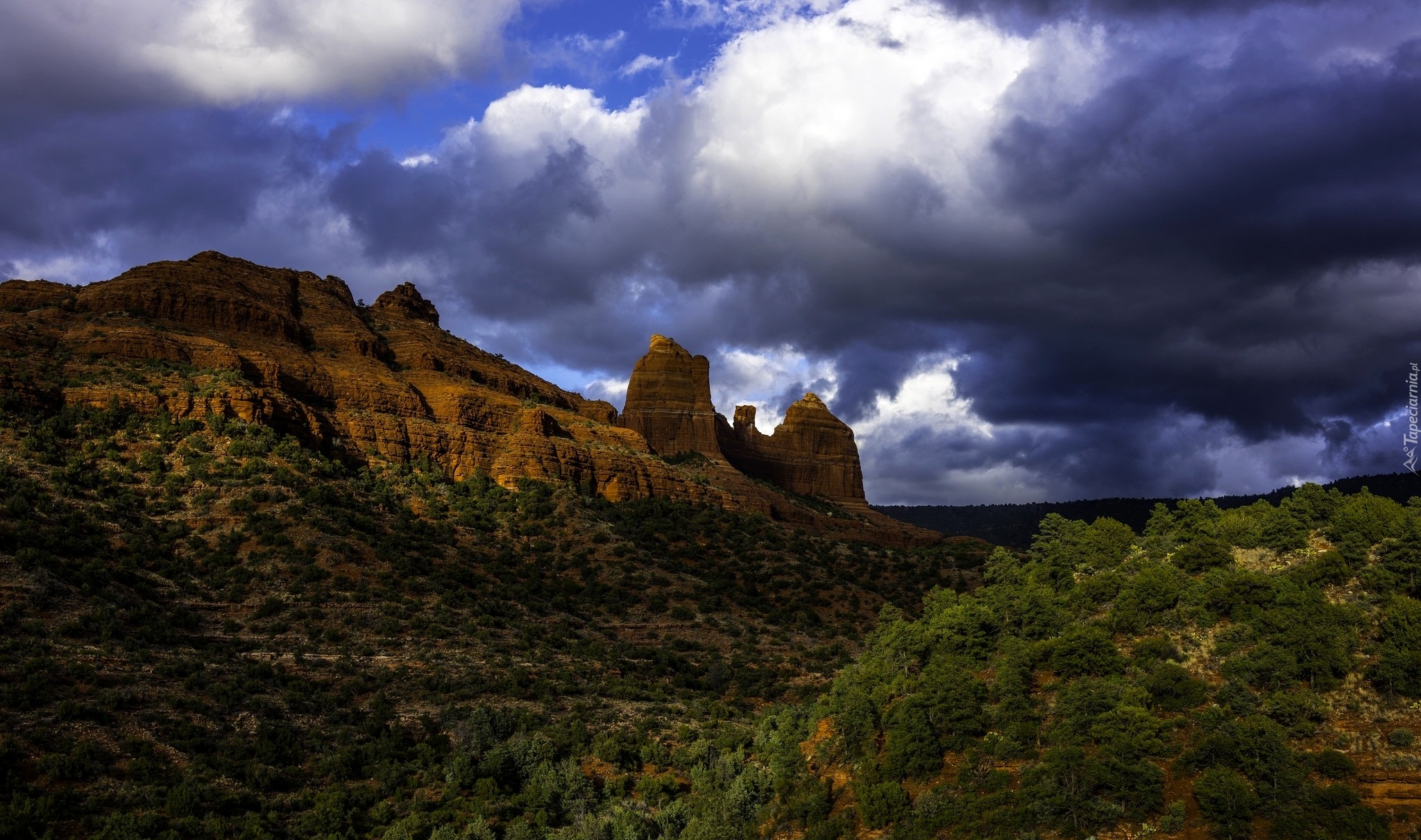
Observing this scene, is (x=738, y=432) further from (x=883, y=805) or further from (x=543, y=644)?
(x=883, y=805)

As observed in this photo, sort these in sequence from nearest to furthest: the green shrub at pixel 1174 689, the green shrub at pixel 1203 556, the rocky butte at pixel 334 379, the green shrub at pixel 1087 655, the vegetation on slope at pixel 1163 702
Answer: the vegetation on slope at pixel 1163 702
the green shrub at pixel 1174 689
the green shrub at pixel 1087 655
the green shrub at pixel 1203 556
the rocky butte at pixel 334 379

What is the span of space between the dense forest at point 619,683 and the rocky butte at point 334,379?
5.17 meters

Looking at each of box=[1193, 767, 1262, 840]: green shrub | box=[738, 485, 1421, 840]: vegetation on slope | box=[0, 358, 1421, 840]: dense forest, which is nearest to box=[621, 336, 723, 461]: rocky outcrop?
box=[0, 358, 1421, 840]: dense forest

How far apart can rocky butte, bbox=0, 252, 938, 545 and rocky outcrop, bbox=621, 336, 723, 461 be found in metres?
16.7

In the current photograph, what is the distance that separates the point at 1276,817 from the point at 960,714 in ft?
28.8

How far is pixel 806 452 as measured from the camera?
15375 cm

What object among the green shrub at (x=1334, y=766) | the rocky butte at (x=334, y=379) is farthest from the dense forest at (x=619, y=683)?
the rocky butte at (x=334, y=379)

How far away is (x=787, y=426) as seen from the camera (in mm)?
156125

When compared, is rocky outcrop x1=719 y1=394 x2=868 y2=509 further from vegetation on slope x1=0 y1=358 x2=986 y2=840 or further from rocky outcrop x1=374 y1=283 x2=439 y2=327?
vegetation on slope x1=0 y1=358 x2=986 y2=840

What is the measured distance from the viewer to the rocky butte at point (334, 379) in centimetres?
6444

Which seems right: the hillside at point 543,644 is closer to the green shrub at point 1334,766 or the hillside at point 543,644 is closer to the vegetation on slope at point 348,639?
the green shrub at point 1334,766

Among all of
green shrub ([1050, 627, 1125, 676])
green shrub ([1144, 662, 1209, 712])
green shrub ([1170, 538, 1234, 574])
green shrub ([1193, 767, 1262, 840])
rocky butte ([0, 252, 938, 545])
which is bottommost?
green shrub ([1193, 767, 1262, 840])

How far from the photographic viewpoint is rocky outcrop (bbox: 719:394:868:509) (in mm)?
149125

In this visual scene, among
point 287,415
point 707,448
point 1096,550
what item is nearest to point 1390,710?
point 1096,550
